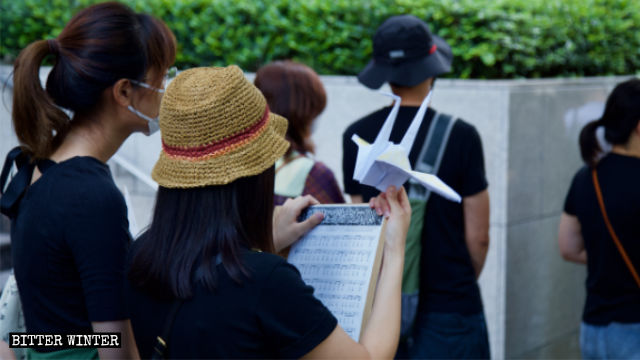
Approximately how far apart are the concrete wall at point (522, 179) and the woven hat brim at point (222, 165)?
2855 millimetres

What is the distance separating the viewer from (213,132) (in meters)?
1.80

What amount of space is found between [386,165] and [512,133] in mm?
2659

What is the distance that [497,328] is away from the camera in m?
4.57

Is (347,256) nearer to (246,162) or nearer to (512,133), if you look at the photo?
(246,162)

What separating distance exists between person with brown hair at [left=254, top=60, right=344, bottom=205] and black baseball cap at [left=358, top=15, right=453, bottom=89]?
0.97ft

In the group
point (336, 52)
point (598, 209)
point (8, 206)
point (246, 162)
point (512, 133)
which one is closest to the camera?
point (246, 162)

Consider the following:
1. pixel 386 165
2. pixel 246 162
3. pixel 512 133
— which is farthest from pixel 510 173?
pixel 246 162

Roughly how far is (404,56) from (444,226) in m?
0.78

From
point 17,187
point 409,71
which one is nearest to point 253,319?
point 17,187

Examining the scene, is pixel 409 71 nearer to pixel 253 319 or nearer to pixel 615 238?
pixel 615 238

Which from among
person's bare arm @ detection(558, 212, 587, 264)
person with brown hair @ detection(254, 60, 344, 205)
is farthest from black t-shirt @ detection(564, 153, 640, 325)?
person with brown hair @ detection(254, 60, 344, 205)

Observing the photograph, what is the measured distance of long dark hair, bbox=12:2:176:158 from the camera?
92.0 inches

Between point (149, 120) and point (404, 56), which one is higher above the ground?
point (149, 120)

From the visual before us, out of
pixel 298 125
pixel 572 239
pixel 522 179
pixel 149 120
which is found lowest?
pixel 522 179
